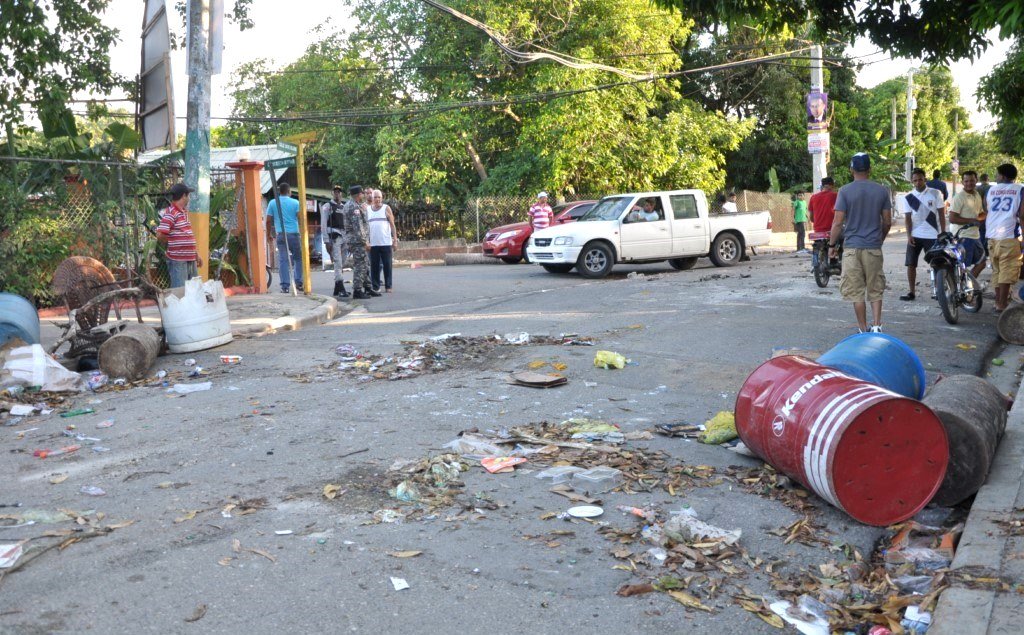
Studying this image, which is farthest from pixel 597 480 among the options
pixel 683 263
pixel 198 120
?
pixel 683 263

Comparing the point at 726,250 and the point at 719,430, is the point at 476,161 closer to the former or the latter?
the point at 726,250

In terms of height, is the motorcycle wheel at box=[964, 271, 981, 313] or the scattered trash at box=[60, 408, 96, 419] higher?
the motorcycle wheel at box=[964, 271, 981, 313]

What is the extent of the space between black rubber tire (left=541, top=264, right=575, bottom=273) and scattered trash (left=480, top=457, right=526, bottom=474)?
45.1ft

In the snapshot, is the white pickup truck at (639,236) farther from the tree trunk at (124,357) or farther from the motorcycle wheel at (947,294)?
the tree trunk at (124,357)

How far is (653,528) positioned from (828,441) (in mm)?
918

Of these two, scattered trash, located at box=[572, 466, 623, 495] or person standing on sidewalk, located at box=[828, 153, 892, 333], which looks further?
person standing on sidewalk, located at box=[828, 153, 892, 333]

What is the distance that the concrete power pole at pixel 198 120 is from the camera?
11.8 meters

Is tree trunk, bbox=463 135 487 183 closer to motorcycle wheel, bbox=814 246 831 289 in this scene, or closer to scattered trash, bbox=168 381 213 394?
motorcycle wheel, bbox=814 246 831 289

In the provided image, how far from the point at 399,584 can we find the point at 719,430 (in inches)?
111

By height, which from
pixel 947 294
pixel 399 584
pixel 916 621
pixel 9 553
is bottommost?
pixel 916 621

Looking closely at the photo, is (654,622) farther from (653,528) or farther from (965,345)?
(965,345)

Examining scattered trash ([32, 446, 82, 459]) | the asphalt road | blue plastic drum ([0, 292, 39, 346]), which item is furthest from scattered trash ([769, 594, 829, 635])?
blue plastic drum ([0, 292, 39, 346])

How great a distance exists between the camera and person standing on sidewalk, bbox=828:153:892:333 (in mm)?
9172

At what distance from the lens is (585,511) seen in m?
4.67
